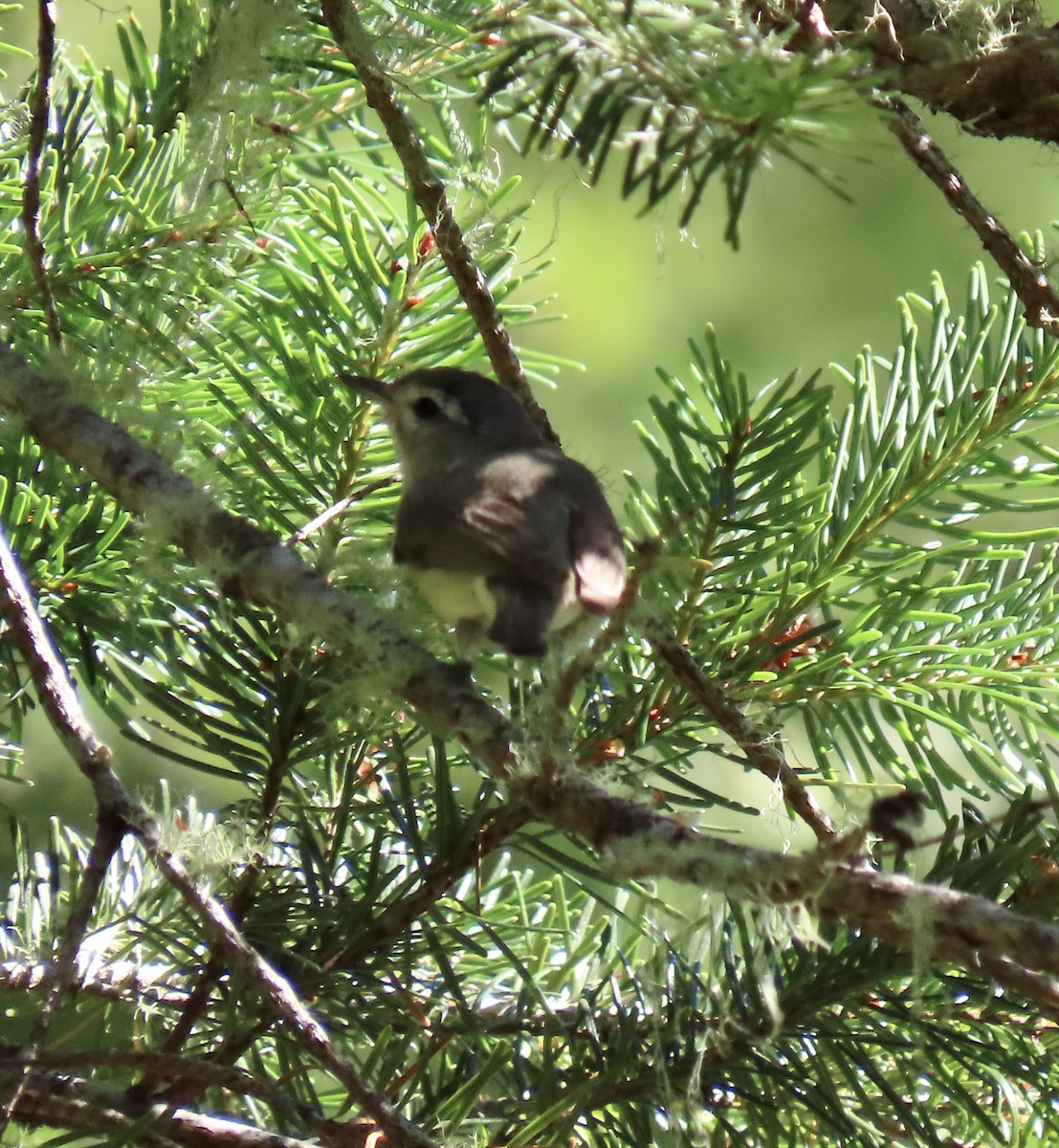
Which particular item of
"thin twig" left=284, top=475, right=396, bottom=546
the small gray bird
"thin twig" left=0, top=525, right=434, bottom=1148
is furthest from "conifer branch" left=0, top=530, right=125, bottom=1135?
the small gray bird

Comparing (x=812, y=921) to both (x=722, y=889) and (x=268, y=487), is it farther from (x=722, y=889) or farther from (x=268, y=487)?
(x=268, y=487)

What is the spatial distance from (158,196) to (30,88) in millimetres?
121

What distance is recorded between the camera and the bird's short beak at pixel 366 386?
108 centimetres

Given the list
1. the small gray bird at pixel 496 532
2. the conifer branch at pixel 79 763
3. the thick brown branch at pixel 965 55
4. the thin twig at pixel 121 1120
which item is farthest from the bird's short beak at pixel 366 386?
the thin twig at pixel 121 1120

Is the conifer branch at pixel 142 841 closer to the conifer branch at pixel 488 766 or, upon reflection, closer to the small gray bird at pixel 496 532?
the conifer branch at pixel 488 766

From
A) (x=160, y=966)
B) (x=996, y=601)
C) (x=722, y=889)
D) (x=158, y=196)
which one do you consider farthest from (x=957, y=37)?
(x=160, y=966)

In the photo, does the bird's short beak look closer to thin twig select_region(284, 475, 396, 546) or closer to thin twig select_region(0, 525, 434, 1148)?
thin twig select_region(284, 475, 396, 546)

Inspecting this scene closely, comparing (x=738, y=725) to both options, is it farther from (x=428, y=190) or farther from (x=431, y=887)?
(x=428, y=190)

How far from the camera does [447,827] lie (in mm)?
880

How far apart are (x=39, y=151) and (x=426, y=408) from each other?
502 millimetres

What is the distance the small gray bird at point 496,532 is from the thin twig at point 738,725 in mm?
163

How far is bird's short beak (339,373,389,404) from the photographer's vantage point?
1.08m

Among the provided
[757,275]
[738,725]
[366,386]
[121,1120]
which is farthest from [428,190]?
[757,275]

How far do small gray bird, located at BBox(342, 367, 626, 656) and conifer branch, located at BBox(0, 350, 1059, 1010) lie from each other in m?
0.21
